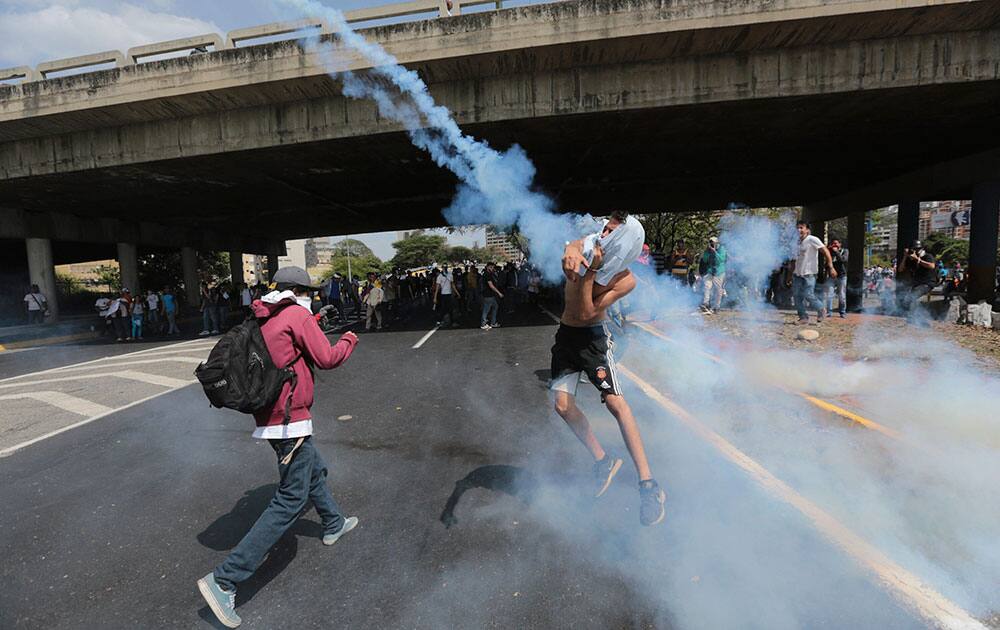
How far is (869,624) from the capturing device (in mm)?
2256

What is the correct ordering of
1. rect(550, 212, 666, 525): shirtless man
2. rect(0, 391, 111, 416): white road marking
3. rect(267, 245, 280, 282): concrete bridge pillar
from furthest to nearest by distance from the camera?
rect(267, 245, 280, 282): concrete bridge pillar, rect(0, 391, 111, 416): white road marking, rect(550, 212, 666, 525): shirtless man

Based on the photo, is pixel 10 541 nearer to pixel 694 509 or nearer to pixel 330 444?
pixel 330 444

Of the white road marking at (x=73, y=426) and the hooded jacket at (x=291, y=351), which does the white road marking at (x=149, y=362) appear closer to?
the white road marking at (x=73, y=426)

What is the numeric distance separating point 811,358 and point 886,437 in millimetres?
3523

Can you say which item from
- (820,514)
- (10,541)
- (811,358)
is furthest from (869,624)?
(811,358)

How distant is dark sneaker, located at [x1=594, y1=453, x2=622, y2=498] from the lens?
136 inches

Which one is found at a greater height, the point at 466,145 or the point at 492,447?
the point at 466,145

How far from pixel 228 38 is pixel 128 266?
17.7 m

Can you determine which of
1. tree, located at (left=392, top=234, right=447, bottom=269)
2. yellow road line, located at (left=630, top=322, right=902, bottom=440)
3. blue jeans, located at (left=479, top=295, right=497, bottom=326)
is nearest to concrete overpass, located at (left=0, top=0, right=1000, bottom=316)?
blue jeans, located at (left=479, top=295, right=497, bottom=326)

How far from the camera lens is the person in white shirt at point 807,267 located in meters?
9.59

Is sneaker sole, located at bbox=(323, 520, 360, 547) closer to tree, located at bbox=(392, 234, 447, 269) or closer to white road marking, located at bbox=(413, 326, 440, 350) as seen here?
white road marking, located at bbox=(413, 326, 440, 350)

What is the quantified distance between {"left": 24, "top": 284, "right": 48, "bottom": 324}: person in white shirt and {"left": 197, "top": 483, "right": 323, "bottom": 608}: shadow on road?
21.4 meters

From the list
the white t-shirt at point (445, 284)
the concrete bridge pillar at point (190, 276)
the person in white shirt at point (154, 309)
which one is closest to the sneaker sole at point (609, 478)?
the white t-shirt at point (445, 284)

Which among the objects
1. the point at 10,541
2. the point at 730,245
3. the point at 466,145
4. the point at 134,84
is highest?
the point at 134,84
